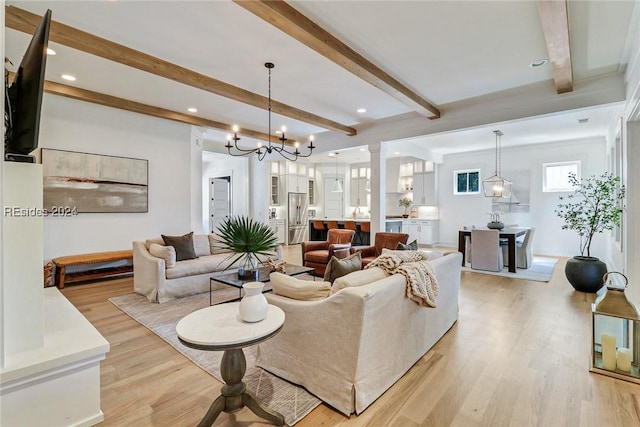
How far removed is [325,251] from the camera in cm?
527

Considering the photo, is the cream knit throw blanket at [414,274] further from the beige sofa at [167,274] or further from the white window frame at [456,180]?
the white window frame at [456,180]

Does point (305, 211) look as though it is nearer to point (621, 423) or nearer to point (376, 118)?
point (376, 118)

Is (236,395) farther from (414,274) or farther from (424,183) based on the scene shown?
(424,183)

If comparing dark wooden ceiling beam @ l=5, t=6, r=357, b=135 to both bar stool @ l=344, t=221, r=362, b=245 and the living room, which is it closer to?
the living room

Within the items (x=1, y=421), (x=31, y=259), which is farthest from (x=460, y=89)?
(x=1, y=421)

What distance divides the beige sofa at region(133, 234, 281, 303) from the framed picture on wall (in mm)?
1391

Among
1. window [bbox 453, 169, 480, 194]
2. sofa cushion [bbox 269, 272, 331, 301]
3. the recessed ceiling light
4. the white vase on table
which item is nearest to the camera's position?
the white vase on table

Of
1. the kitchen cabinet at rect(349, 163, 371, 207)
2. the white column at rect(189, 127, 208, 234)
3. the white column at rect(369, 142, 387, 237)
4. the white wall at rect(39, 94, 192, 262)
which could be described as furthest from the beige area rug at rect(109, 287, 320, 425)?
the kitchen cabinet at rect(349, 163, 371, 207)

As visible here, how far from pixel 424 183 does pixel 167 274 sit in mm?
7664

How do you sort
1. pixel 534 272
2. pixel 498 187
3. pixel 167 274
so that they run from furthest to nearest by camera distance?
pixel 498 187
pixel 534 272
pixel 167 274

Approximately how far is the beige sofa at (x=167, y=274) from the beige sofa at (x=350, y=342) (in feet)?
6.15

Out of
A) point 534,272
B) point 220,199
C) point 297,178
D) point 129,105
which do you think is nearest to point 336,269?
point 129,105

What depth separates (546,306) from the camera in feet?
12.4

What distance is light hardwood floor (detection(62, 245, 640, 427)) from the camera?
5.85 feet
